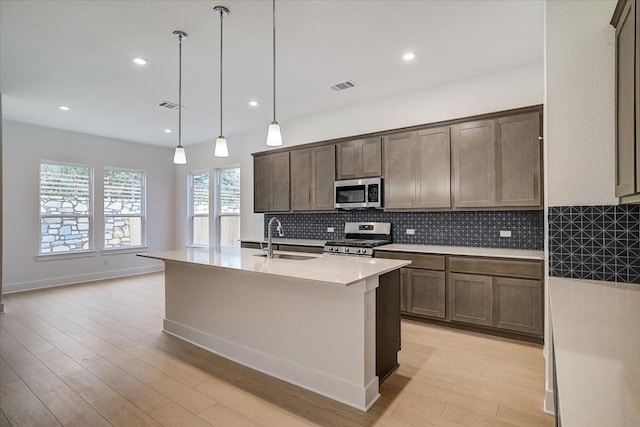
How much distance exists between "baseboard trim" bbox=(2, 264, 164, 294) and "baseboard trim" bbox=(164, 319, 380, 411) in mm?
4328

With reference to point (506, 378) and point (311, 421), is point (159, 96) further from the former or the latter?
point (506, 378)

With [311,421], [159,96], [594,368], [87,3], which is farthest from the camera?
[159,96]

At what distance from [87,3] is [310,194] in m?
3.25

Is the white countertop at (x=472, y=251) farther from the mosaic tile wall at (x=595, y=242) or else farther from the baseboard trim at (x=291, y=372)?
the baseboard trim at (x=291, y=372)

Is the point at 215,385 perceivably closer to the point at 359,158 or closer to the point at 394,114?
the point at 359,158

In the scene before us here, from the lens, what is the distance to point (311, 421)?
198 cm

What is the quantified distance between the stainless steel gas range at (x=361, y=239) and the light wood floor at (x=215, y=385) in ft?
3.44

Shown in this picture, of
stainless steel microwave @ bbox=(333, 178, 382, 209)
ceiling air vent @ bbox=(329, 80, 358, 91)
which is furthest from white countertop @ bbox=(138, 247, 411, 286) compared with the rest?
ceiling air vent @ bbox=(329, 80, 358, 91)

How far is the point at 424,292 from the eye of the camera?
365 centimetres

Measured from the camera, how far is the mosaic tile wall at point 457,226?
138 inches

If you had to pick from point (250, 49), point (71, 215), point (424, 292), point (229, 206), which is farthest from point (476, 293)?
point (71, 215)

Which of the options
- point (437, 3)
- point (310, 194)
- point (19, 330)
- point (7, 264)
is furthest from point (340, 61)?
point (7, 264)

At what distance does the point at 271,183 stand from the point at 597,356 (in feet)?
16.0

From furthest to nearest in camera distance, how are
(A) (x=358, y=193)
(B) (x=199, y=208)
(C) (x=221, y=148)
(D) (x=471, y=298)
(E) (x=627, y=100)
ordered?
(B) (x=199, y=208) → (A) (x=358, y=193) → (D) (x=471, y=298) → (C) (x=221, y=148) → (E) (x=627, y=100)
